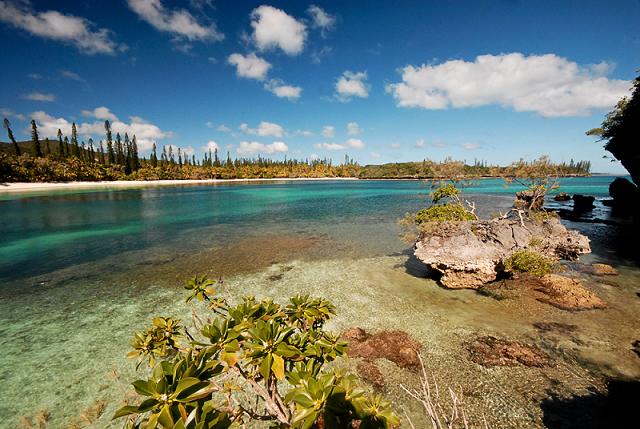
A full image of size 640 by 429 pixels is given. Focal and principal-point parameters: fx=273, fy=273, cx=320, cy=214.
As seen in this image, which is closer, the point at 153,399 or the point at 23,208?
the point at 153,399

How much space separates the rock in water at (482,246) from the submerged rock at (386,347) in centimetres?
519

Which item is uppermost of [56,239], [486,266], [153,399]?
[153,399]

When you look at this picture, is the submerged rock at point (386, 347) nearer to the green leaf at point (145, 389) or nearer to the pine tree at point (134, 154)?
the green leaf at point (145, 389)

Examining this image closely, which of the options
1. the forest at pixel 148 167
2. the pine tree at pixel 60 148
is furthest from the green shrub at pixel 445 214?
the pine tree at pixel 60 148

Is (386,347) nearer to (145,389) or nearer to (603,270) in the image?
(145,389)

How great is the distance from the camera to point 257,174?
6058 inches

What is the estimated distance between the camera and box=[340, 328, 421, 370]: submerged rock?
27.4ft

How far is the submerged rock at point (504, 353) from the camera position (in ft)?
26.2

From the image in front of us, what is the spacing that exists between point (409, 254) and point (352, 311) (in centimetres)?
896

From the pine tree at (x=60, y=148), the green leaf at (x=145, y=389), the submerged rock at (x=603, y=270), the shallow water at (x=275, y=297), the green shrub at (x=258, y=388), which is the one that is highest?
the pine tree at (x=60, y=148)

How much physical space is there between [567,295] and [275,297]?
1277cm

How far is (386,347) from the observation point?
8906 millimetres

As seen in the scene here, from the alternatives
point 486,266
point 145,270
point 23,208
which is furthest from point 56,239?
point 486,266

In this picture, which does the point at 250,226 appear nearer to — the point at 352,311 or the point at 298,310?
the point at 352,311
